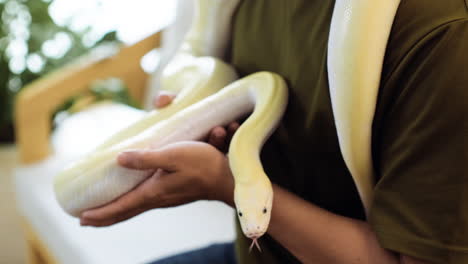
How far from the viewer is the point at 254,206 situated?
609 millimetres

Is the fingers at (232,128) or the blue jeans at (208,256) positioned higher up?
the fingers at (232,128)

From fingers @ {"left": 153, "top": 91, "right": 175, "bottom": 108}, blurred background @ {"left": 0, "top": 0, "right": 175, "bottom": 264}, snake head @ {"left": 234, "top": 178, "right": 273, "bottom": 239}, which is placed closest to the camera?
snake head @ {"left": 234, "top": 178, "right": 273, "bottom": 239}

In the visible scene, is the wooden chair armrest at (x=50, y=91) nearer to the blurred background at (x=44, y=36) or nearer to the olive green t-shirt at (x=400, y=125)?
the blurred background at (x=44, y=36)

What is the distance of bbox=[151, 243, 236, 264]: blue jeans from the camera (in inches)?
37.3

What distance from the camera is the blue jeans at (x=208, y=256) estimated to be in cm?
95

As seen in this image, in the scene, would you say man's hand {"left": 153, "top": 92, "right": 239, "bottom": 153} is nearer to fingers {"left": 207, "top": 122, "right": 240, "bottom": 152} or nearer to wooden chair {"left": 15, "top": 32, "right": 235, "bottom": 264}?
fingers {"left": 207, "top": 122, "right": 240, "bottom": 152}

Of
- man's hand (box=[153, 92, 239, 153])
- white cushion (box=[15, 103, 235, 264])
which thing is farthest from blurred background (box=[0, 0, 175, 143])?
man's hand (box=[153, 92, 239, 153])

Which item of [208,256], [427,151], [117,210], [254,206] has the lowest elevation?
[208,256]

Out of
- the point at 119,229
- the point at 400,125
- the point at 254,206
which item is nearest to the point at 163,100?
the point at 254,206

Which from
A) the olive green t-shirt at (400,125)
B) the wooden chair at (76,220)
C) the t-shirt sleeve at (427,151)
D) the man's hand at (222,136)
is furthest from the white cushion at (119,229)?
the t-shirt sleeve at (427,151)

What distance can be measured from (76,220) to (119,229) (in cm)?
14

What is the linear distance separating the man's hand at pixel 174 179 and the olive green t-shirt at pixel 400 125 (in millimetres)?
108

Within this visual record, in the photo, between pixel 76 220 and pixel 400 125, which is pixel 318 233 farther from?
pixel 76 220

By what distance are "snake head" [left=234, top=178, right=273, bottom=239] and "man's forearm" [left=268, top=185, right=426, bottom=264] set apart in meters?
0.04
